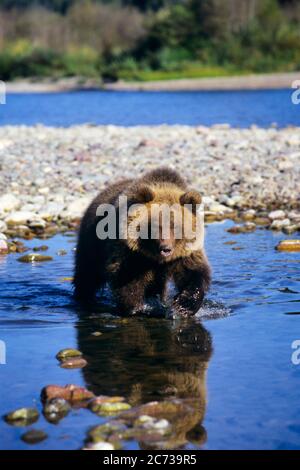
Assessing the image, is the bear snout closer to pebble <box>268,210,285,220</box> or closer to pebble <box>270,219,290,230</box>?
pebble <box>270,219,290,230</box>

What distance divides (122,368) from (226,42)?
1789 inches

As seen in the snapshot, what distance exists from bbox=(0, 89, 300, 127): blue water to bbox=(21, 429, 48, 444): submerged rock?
705 inches


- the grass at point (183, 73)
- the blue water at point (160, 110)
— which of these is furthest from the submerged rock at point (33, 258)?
the grass at point (183, 73)

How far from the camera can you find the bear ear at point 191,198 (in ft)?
19.2

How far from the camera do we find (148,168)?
12.9 meters

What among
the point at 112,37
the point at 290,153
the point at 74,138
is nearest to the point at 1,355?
the point at 290,153

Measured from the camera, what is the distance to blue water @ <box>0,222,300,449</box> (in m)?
4.05

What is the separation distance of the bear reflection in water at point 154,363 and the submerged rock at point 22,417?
0.45 meters

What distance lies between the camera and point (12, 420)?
411cm

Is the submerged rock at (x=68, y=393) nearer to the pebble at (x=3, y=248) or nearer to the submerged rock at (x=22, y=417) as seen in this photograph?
the submerged rock at (x=22, y=417)

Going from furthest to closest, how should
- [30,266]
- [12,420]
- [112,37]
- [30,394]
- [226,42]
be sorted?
1. [112,37]
2. [226,42]
3. [30,266]
4. [30,394]
5. [12,420]

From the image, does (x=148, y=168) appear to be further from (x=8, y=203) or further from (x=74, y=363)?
(x=74, y=363)

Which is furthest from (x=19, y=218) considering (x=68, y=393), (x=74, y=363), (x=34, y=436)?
(x=34, y=436)

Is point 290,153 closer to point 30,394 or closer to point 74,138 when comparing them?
point 74,138
